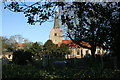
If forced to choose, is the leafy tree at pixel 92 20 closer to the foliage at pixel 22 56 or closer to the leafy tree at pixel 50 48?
the leafy tree at pixel 50 48

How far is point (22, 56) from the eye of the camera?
7758mm

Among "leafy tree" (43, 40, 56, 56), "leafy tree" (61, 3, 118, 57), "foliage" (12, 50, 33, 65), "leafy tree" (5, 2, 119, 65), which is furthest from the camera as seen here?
"foliage" (12, 50, 33, 65)

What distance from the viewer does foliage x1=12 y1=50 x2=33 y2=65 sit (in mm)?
7477

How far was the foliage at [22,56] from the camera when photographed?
24.5 ft

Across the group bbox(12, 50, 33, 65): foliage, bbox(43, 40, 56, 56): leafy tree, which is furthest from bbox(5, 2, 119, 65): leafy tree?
bbox(12, 50, 33, 65): foliage

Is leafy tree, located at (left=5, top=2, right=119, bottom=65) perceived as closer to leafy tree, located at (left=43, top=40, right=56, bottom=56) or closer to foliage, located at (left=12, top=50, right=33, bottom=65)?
leafy tree, located at (left=43, top=40, right=56, bottom=56)

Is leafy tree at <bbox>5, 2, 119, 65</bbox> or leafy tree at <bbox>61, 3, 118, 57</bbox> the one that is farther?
leafy tree at <bbox>61, 3, 118, 57</bbox>

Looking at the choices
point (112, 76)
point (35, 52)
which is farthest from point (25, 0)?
point (35, 52)

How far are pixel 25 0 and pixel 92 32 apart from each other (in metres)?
1.43

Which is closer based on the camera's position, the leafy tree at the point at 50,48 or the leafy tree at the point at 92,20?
the leafy tree at the point at 92,20

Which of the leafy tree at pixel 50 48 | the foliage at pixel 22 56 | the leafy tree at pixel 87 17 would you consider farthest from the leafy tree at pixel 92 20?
the foliage at pixel 22 56

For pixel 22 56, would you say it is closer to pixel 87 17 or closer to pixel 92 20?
pixel 92 20

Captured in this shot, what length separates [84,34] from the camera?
3.25m

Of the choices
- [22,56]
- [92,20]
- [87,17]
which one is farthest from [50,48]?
[87,17]
